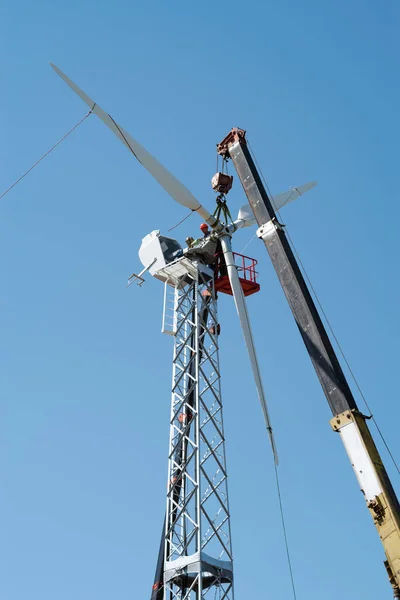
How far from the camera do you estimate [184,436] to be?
83.5 ft

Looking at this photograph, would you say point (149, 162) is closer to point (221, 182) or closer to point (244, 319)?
point (221, 182)

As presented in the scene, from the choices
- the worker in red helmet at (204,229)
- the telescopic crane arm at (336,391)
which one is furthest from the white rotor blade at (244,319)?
the telescopic crane arm at (336,391)

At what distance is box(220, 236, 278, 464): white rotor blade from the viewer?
22816 millimetres

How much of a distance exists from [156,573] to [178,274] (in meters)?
12.3

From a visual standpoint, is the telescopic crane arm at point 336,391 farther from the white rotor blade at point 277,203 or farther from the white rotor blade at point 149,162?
the white rotor blade at point 277,203

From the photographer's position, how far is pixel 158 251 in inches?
1166

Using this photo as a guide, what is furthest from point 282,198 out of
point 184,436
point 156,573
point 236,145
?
point 156,573

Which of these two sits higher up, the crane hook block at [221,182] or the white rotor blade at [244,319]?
the crane hook block at [221,182]

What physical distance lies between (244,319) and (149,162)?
687cm

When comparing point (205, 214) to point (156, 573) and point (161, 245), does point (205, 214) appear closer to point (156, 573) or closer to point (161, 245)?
point (161, 245)

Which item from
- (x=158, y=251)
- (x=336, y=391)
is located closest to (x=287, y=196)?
(x=158, y=251)

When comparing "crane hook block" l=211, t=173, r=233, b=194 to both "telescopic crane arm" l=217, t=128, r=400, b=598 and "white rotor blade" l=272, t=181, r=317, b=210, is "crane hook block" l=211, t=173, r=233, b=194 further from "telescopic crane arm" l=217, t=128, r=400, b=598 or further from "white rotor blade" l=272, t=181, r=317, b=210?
"telescopic crane arm" l=217, t=128, r=400, b=598

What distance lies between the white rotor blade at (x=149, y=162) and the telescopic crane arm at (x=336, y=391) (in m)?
6.03

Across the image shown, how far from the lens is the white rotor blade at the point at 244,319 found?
74.9 feet
